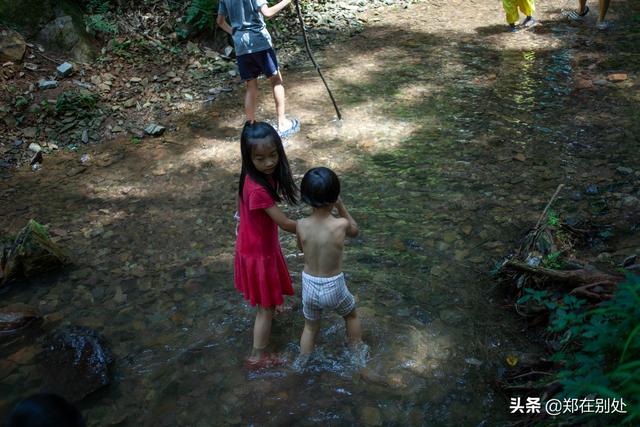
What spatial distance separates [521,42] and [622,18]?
69.9 inches

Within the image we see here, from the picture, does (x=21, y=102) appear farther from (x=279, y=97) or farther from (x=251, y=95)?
(x=279, y=97)

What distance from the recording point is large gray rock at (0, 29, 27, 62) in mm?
6590


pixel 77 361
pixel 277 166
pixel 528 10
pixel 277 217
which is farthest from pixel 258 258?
pixel 528 10

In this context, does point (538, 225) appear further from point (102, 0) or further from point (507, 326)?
point (102, 0)

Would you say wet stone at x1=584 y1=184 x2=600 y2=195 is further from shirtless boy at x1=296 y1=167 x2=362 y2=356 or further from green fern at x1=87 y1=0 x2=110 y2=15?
green fern at x1=87 y1=0 x2=110 y2=15

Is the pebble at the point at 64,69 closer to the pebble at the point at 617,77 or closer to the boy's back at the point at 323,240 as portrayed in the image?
the boy's back at the point at 323,240

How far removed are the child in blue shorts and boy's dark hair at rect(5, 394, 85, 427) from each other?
3.94 m

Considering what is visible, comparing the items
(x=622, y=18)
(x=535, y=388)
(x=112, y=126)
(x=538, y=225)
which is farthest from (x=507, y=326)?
(x=622, y=18)

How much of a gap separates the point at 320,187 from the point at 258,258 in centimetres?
62

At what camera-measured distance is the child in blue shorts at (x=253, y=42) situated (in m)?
5.32

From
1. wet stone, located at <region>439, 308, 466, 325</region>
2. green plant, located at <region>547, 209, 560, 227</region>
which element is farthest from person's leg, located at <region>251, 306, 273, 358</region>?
green plant, located at <region>547, 209, 560, 227</region>

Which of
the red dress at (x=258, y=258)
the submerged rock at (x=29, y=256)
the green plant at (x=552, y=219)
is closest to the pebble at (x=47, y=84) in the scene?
the submerged rock at (x=29, y=256)

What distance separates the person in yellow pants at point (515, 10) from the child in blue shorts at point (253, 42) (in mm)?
3900

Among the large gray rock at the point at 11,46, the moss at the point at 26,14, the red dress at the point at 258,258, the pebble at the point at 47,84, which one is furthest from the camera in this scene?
the moss at the point at 26,14
